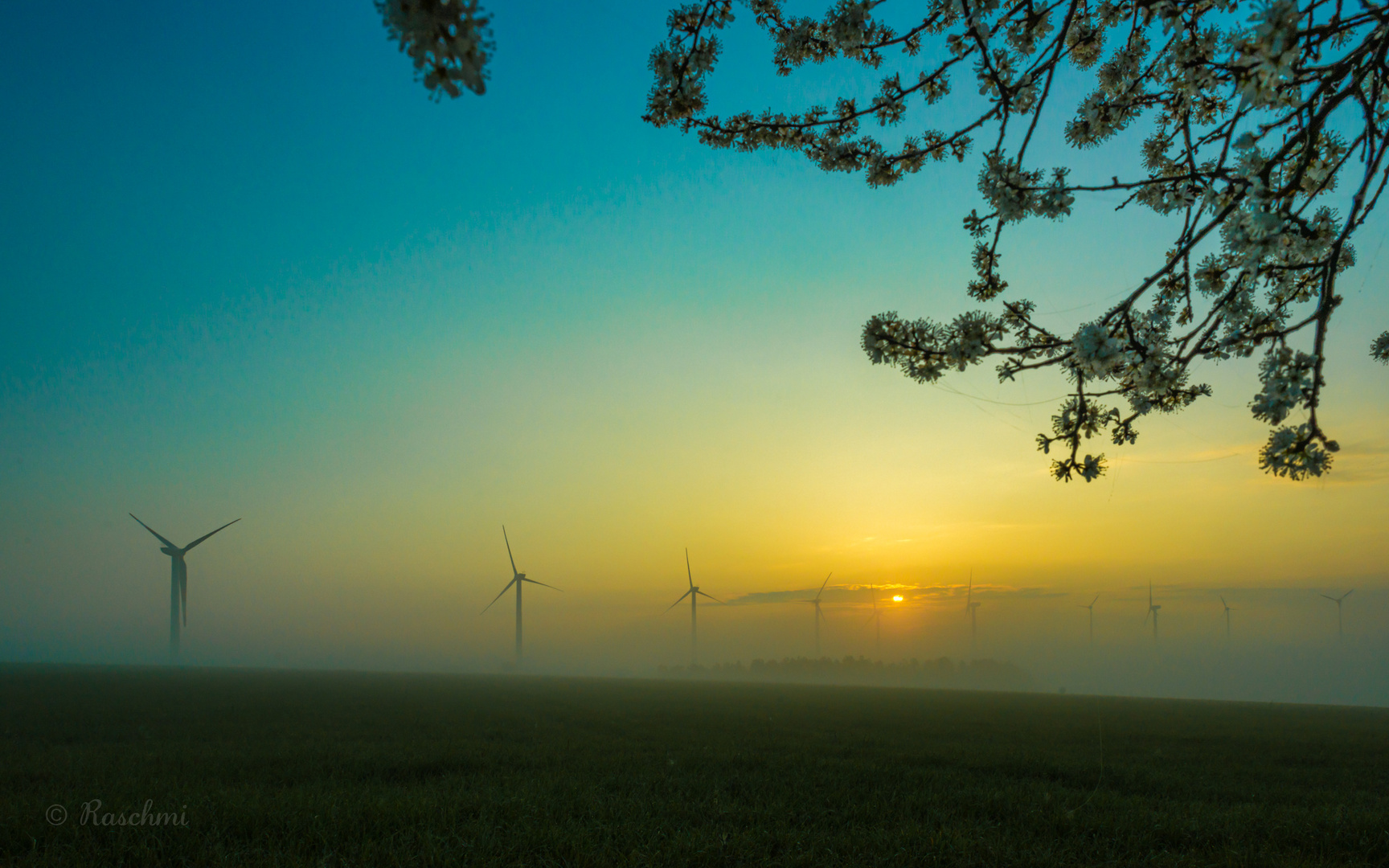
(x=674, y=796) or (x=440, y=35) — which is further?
(x=674, y=796)

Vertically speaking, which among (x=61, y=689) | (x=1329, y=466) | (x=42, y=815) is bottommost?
(x=61, y=689)

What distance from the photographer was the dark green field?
280 inches

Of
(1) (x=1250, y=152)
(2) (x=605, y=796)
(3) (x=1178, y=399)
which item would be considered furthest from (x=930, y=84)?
(2) (x=605, y=796)

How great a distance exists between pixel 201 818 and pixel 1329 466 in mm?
11549

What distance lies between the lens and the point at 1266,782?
513 inches

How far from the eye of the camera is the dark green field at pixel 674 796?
712 cm

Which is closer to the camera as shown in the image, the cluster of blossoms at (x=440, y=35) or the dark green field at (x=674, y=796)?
the cluster of blossoms at (x=440, y=35)

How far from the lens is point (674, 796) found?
9.63 metres

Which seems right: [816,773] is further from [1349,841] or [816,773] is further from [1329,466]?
[1329,466]

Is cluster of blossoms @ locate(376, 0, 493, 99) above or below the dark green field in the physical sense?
above

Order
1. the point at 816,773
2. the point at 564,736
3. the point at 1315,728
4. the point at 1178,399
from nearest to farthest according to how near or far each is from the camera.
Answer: the point at 1178,399, the point at 816,773, the point at 564,736, the point at 1315,728

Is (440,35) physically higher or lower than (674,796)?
higher

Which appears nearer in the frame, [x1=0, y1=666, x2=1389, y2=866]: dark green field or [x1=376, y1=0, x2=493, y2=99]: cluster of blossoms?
[x1=376, y1=0, x2=493, y2=99]: cluster of blossoms

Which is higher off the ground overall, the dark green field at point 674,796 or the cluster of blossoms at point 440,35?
the cluster of blossoms at point 440,35
